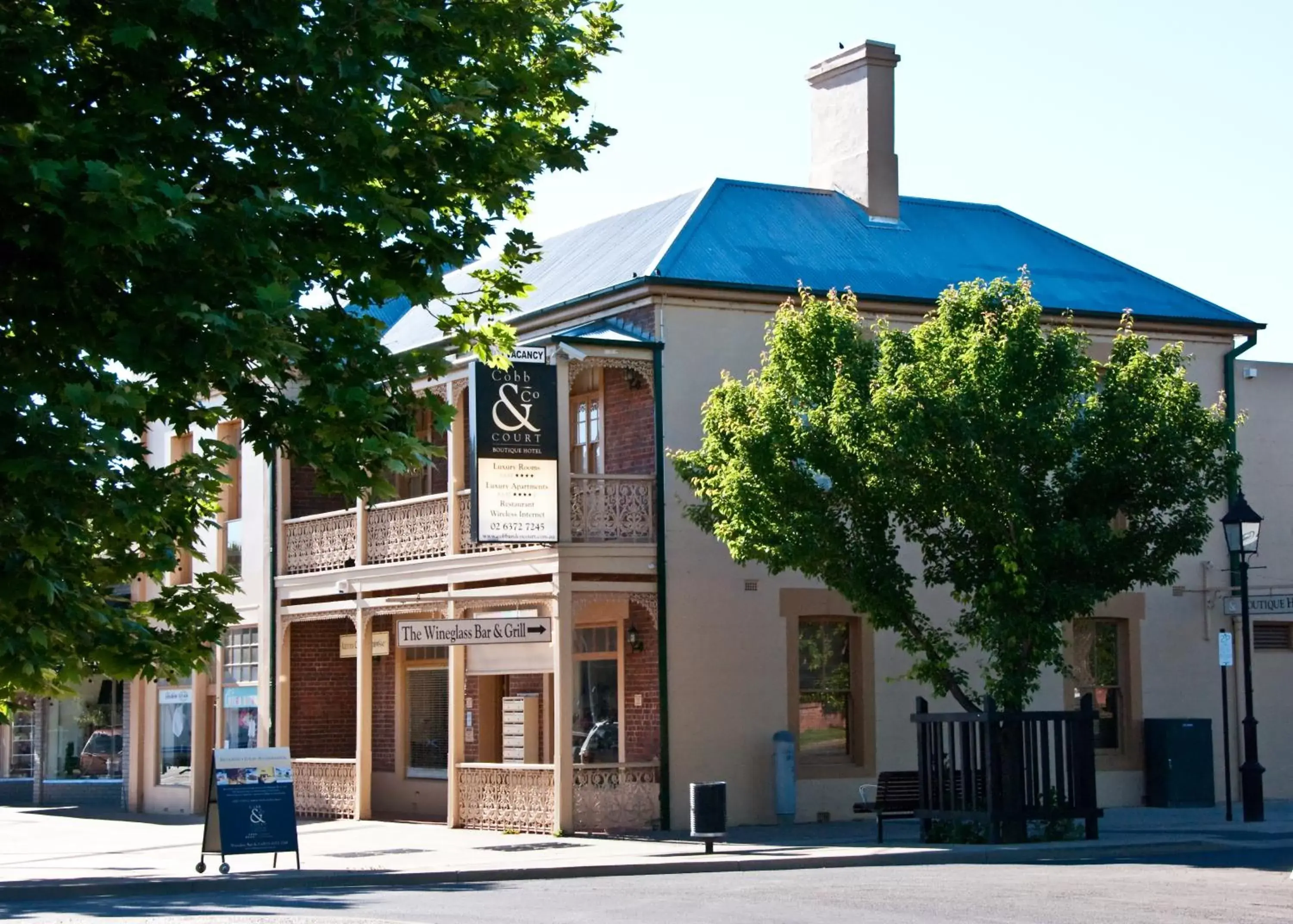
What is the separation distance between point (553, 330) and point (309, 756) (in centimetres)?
792

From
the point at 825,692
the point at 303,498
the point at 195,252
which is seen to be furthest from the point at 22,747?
the point at 195,252

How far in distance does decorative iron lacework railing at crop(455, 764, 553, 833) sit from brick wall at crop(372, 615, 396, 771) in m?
4.45

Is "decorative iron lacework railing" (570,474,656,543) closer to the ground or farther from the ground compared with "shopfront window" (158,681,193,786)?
Answer: farther from the ground

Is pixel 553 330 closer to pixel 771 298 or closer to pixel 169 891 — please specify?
pixel 771 298

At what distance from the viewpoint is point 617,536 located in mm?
23109

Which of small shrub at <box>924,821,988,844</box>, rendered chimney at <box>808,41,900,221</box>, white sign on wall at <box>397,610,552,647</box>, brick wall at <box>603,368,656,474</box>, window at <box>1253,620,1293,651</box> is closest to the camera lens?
small shrub at <box>924,821,988,844</box>

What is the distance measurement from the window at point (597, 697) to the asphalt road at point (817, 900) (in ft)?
21.0

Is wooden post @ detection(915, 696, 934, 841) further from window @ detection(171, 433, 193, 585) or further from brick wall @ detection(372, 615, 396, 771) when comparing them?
window @ detection(171, 433, 193, 585)

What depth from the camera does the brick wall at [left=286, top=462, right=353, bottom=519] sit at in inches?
1142

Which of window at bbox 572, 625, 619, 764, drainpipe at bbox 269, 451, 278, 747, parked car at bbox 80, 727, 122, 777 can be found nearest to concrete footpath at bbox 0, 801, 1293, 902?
window at bbox 572, 625, 619, 764

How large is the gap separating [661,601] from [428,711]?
20.8 feet

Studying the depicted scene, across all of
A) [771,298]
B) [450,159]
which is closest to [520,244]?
[450,159]

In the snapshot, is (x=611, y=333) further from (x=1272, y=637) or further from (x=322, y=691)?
(x=1272, y=637)

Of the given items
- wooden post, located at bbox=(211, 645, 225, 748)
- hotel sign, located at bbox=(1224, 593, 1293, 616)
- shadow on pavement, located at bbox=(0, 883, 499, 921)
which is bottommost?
shadow on pavement, located at bbox=(0, 883, 499, 921)
